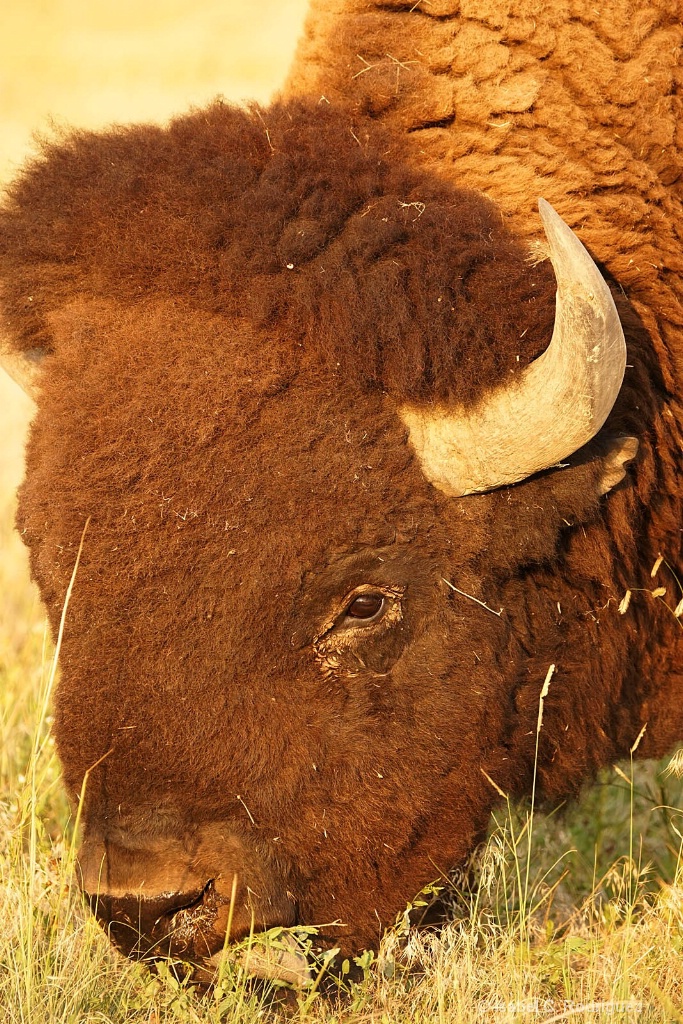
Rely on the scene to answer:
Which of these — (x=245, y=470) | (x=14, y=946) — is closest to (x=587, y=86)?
(x=245, y=470)

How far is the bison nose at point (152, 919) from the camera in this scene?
319 cm

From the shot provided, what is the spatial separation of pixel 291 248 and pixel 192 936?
6.68ft

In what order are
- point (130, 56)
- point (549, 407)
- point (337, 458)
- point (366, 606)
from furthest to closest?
point (130, 56) → point (366, 606) → point (337, 458) → point (549, 407)

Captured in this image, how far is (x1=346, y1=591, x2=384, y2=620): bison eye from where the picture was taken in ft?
10.9

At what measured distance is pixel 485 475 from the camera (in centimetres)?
324

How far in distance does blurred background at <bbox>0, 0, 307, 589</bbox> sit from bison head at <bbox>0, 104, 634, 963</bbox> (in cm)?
1412

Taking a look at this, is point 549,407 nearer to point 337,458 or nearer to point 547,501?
point 547,501

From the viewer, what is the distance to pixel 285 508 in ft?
10.4

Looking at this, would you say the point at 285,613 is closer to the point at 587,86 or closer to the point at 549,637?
the point at 549,637

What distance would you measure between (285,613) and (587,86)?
2.03 metres

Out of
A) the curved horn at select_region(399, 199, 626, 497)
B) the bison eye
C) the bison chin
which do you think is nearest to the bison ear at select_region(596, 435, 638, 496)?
the curved horn at select_region(399, 199, 626, 497)

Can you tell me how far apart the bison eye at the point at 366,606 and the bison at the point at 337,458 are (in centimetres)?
1

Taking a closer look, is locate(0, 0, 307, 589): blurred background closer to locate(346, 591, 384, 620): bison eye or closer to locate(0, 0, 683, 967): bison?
locate(0, 0, 683, 967): bison

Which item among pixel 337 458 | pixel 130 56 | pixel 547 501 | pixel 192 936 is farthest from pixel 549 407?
pixel 130 56
